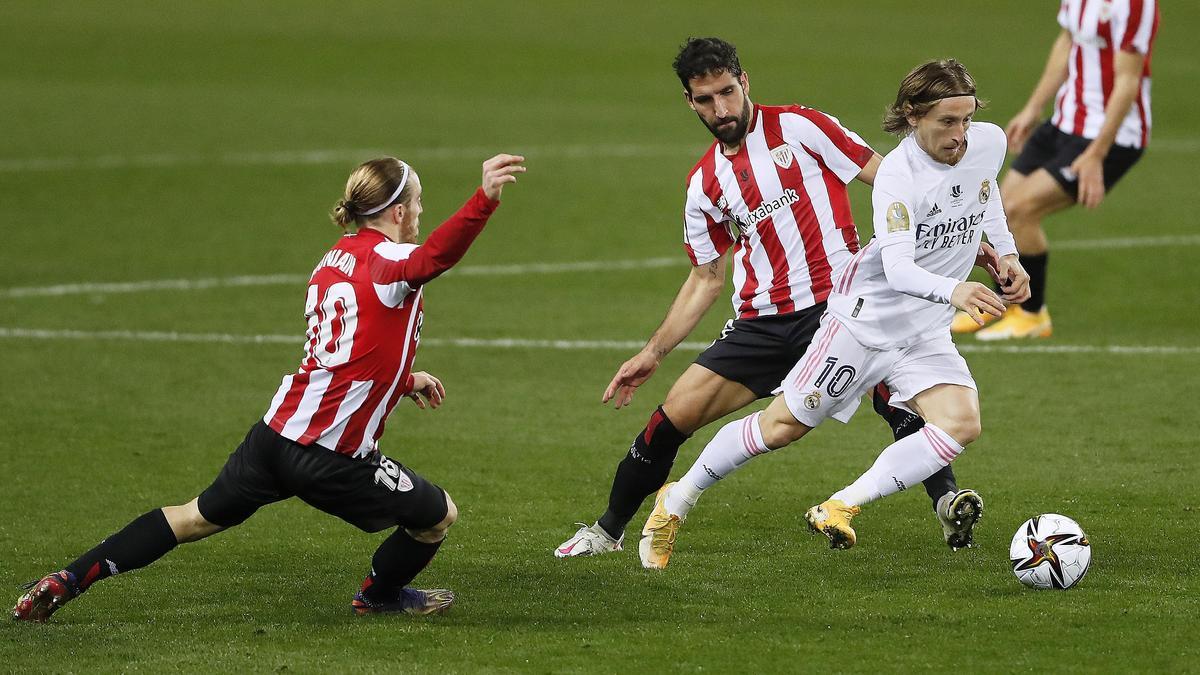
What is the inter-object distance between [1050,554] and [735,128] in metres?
2.08

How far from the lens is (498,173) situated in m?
5.59

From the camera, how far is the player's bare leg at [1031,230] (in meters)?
11.4

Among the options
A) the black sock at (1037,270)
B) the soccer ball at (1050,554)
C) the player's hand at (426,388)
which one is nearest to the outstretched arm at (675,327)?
the player's hand at (426,388)

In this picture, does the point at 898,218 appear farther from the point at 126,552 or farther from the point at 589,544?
the point at 126,552

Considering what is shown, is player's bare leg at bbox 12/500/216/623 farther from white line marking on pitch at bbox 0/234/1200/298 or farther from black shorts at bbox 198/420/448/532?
white line marking on pitch at bbox 0/234/1200/298

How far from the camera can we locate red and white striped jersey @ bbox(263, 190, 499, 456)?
5.77 metres

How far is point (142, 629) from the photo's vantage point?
232 inches

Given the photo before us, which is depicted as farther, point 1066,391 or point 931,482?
point 1066,391

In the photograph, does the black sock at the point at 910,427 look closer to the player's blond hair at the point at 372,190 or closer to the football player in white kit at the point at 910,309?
the football player in white kit at the point at 910,309

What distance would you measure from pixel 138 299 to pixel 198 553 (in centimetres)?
667

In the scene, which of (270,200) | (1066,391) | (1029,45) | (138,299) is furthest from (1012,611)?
(1029,45)

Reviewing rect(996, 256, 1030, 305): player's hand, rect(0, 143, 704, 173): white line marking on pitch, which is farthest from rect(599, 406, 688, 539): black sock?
rect(0, 143, 704, 173): white line marking on pitch

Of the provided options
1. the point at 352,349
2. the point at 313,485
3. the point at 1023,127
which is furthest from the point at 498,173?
the point at 1023,127

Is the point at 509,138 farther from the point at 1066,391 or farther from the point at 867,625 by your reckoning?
the point at 867,625
